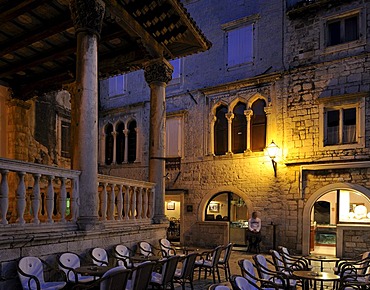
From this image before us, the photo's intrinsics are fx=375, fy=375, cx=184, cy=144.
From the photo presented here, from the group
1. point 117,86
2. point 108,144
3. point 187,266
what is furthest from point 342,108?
point 108,144

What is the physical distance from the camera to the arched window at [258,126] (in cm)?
1331

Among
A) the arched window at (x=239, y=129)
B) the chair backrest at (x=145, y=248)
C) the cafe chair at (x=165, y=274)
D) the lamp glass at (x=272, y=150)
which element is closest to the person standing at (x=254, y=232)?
the lamp glass at (x=272, y=150)

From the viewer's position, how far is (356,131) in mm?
11500

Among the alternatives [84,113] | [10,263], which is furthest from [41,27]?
[10,263]

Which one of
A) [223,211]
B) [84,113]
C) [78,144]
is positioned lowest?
[223,211]

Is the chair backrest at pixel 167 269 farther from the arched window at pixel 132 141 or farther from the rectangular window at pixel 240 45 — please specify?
the arched window at pixel 132 141

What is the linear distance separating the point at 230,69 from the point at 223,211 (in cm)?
547

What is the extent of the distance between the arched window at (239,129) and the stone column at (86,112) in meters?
8.37

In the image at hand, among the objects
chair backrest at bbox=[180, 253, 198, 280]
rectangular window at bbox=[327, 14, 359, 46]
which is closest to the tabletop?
chair backrest at bbox=[180, 253, 198, 280]

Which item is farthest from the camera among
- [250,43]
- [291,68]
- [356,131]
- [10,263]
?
[250,43]

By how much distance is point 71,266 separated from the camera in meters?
5.64

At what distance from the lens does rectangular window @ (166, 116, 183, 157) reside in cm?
1519

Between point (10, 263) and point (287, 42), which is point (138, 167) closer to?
point (287, 42)

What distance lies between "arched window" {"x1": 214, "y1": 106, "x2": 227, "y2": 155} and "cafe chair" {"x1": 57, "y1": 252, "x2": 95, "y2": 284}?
9.11 metres
